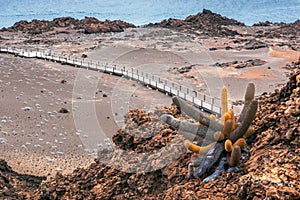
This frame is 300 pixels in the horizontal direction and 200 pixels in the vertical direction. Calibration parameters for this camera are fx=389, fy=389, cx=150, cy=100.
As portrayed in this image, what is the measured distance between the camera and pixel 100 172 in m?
4.37

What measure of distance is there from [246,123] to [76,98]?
16130 millimetres

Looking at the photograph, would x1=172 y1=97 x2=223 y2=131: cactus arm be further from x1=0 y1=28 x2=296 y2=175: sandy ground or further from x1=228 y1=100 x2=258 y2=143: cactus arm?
x1=0 y1=28 x2=296 y2=175: sandy ground

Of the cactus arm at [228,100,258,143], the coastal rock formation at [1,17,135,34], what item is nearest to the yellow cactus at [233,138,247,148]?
the cactus arm at [228,100,258,143]

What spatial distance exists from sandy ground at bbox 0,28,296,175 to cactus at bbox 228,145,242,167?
24.2ft

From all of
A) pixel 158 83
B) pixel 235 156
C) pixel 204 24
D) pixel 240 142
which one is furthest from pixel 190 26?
pixel 235 156

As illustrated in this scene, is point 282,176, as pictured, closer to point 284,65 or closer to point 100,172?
point 100,172

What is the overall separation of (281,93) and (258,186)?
1.48 m

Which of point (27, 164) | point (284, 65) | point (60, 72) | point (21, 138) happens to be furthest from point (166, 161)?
point (284, 65)

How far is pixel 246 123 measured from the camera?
3377 mm

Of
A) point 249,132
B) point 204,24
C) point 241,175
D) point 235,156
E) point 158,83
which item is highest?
point 204,24

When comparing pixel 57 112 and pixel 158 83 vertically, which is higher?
pixel 158 83

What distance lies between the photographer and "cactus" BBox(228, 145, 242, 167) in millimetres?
3061

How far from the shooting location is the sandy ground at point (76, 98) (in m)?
11.4

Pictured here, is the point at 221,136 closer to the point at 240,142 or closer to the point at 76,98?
the point at 240,142
